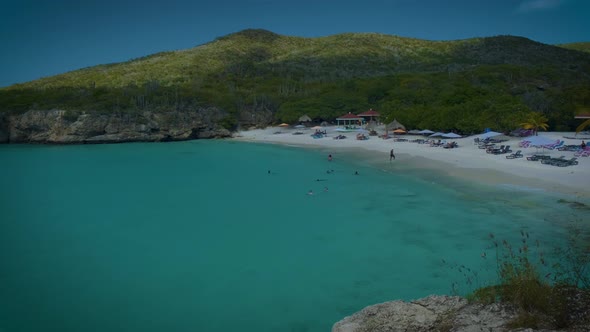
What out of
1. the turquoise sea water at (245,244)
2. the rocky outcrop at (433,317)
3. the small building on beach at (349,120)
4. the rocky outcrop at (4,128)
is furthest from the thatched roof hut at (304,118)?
the rocky outcrop at (433,317)

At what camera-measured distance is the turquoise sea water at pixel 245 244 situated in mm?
11859

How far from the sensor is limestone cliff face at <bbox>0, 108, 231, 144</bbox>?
62062 mm

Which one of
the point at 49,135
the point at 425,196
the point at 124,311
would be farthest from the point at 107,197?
the point at 49,135

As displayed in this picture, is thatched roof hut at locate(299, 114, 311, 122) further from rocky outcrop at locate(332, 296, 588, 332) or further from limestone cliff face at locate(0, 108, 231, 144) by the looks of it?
rocky outcrop at locate(332, 296, 588, 332)

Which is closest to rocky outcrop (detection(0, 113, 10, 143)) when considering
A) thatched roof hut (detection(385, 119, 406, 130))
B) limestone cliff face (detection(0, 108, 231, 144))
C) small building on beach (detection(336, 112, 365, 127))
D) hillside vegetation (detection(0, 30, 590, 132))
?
limestone cliff face (detection(0, 108, 231, 144))

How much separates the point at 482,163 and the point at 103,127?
53.4m

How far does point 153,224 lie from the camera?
816 inches

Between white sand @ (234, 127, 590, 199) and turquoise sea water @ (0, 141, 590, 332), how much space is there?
1929 millimetres

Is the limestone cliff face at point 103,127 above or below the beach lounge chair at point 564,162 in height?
above

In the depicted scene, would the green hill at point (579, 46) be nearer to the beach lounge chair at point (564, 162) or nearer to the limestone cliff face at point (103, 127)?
the limestone cliff face at point (103, 127)

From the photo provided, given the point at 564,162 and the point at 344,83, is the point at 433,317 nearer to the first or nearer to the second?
the point at 564,162

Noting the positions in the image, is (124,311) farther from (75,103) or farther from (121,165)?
(75,103)

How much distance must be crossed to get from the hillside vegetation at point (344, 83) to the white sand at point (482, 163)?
5118 millimetres

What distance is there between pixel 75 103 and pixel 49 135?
7155mm
